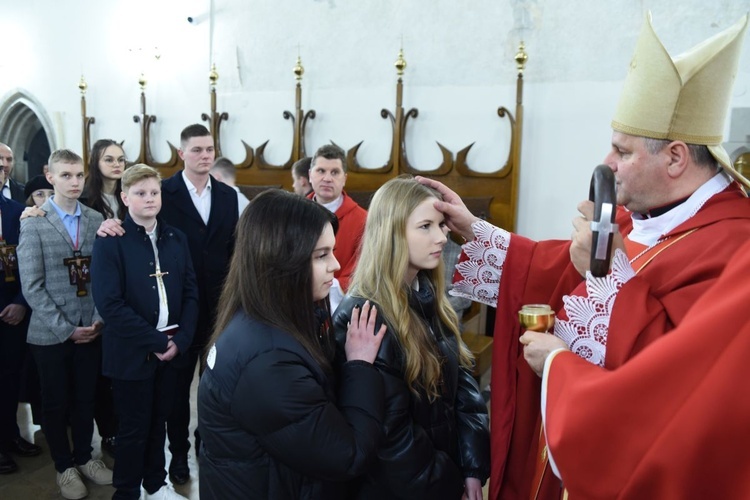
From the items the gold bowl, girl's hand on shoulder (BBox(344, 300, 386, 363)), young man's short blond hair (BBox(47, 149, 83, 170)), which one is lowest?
girl's hand on shoulder (BBox(344, 300, 386, 363))

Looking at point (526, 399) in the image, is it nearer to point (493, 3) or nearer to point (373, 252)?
point (373, 252)

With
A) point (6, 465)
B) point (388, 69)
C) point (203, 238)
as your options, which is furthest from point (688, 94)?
point (388, 69)

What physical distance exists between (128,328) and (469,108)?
148 inches

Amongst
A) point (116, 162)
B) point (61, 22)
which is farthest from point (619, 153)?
point (61, 22)

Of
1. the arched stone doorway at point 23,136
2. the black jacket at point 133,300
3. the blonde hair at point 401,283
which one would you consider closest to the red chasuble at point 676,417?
the blonde hair at point 401,283

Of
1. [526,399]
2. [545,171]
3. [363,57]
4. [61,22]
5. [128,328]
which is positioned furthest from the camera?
[61,22]

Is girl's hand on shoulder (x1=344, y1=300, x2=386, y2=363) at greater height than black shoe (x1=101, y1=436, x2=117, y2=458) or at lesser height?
greater

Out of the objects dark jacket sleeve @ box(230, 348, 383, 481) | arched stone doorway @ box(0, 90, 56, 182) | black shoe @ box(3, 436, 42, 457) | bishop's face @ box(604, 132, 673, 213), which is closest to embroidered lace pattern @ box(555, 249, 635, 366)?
bishop's face @ box(604, 132, 673, 213)

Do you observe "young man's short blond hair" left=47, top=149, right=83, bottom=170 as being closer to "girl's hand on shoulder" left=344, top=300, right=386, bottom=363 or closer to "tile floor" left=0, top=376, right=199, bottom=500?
"tile floor" left=0, top=376, right=199, bottom=500

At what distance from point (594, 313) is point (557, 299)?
522 mm

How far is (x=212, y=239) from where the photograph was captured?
349 centimetres

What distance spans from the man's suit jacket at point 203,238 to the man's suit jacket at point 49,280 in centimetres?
55

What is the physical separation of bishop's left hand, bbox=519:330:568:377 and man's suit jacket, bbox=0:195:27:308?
112 inches

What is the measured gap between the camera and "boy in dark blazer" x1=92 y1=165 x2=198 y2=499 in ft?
8.81
